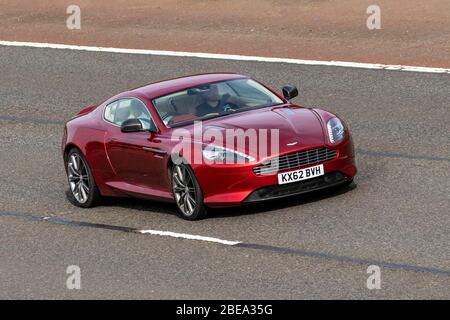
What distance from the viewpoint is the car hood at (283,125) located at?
13719mm

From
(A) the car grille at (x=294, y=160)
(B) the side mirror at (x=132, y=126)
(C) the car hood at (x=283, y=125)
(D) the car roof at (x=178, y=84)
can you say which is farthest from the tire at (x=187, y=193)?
(D) the car roof at (x=178, y=84)

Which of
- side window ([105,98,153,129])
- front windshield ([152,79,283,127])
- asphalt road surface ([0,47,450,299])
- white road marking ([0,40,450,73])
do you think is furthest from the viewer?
white road marking ([0,40,450,73])

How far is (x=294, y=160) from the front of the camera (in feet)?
44.7

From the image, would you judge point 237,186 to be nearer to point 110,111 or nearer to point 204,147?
point 204,147

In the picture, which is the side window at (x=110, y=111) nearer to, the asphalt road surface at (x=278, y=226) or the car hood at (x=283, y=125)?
the asphalt road surface at (x=278, y=226)

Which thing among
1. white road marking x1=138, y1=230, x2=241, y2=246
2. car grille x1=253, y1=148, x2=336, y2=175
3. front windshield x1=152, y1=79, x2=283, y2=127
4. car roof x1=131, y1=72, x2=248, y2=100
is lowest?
white road marking x1=138, y1=230, x2=241, y2=246

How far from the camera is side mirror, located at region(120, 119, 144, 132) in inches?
571

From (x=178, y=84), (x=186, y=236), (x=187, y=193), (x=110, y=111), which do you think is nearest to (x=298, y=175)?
(x=187, y=193)

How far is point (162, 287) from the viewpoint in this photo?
11516mm

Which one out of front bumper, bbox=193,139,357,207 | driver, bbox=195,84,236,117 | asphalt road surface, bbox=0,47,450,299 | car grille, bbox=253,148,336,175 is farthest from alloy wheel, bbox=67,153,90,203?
car grille, bbox=253,148,336,175

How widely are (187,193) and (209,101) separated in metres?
1.42

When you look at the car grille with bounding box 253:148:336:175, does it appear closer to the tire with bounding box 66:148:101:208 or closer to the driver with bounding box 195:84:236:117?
the driver with bounding box 195:84:236:117

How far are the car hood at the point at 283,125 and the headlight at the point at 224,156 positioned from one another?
0.06 metres

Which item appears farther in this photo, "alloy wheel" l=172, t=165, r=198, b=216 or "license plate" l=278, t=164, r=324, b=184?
"alloy wheel" l=172, t=165, r=198, b=216
